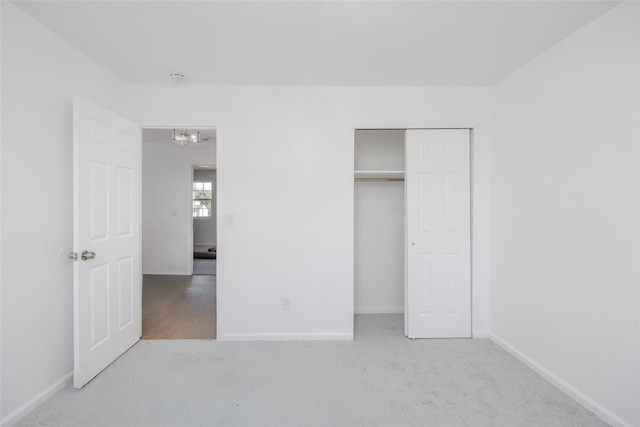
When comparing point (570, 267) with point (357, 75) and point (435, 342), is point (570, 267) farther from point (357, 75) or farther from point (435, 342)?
point (357, 75)

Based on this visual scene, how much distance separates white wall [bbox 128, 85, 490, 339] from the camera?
2.68 meters

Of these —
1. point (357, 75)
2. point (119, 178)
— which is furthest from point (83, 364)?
point (357, 75)

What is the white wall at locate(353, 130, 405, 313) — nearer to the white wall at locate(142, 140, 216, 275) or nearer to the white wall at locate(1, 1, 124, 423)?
the white wall at locate(1, 1, 124, 423)

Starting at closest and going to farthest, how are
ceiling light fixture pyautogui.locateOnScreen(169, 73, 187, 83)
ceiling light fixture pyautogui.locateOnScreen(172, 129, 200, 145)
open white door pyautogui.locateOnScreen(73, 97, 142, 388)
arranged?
open white door pyautogui.locateOnScreen(73, 97, 142, 388)
ceiling light fixture pyautogui.locateOnScreen(169, 73, 187, 83)
ceiling light fixture pyautogui.locateOnScreen(172, 129, 200, 145)

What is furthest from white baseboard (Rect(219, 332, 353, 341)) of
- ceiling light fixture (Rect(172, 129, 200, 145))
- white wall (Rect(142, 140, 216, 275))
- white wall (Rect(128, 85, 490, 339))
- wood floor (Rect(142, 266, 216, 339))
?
white wall (Rect(142, 140, 216, 275))

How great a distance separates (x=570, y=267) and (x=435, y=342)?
51.5 inches

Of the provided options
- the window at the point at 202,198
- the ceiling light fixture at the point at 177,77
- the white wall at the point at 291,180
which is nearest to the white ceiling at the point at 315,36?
the ceiling light fixture at the point at 177,77

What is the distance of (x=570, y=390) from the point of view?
1.90 metres

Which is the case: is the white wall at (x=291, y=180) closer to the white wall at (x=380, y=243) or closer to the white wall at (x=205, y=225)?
the white wall at (x=380, y=243)

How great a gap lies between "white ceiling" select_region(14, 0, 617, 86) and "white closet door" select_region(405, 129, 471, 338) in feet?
2.25

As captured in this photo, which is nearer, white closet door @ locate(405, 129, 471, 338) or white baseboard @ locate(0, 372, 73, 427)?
white baseboard @ locate(0, 372, 73, 427)

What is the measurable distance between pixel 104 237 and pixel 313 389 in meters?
1.98

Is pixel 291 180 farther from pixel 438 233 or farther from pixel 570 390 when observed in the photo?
pixel 570 390

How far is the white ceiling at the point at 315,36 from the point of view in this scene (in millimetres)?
1665
